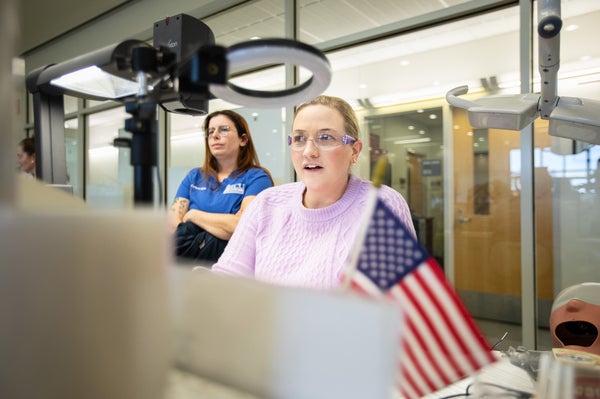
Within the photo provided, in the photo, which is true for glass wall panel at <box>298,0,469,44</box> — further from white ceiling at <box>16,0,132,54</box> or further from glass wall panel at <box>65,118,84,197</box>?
glass wall panel at <box>65,118,84,197</box>

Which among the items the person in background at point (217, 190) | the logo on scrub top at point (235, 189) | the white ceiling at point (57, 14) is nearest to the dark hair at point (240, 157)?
the person in background at point (217, 190)

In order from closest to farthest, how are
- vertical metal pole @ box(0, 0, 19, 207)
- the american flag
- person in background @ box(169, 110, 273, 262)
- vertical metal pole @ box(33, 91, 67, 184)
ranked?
vertical metal pole @ box(0, 0, 19, 207) → the american flag → vertical metal pole @ box(33, 91, 67, 184) → person in background @ box(169, 110, 273, 262)

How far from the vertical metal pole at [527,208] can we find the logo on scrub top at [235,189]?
6.07 feet

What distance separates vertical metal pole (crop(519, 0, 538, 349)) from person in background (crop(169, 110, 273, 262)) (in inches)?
67.3

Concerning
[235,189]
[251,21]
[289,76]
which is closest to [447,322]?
[235,189]

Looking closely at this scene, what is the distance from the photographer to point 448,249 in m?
3.54

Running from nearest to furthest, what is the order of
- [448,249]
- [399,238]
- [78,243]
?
1. [78,243]
2. [399,238]
3. [448,249]

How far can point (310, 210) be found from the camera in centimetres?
139

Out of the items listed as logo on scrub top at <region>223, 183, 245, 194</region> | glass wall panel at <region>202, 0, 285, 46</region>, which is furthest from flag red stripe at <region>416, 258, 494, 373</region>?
glass wall panel at <region>202, 0, 285, 46</region>

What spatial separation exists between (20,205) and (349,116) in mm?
1228

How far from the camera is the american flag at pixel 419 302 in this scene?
0.50 m

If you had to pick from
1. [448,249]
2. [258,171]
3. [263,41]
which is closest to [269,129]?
[258,171]

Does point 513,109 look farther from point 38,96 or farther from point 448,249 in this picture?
point 448,249

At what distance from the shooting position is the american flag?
0.50m
